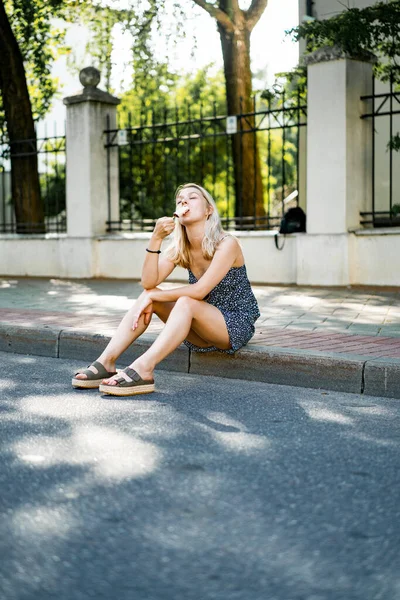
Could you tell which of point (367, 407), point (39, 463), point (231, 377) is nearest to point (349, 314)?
point (231, 377)

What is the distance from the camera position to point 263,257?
39.2 ft

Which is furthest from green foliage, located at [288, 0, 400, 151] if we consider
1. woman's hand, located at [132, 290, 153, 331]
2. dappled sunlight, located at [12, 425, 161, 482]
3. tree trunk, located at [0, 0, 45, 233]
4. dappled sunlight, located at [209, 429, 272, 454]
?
dappled sunlight, located at [12, 425, 161, 482]

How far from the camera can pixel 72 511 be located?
312cm

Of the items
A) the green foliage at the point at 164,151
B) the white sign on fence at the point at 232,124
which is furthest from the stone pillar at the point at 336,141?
the green foliage at the point at 164,151

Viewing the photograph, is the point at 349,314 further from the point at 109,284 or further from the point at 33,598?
the point at 33,598

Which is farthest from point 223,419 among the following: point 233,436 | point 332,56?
Answer: point 332,56

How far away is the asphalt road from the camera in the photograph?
2.56 meters

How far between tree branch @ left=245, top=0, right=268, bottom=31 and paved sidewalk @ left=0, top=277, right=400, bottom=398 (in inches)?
278

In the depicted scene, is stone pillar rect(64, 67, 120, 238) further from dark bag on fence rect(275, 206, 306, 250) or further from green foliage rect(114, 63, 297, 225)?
dark bag on fence rect(275, 206, 306, 250)

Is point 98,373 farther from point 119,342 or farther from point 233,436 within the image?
point 233,436

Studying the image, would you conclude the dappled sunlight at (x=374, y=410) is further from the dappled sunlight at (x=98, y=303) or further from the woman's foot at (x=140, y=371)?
the dappled sunlight at (x=98, y=303)

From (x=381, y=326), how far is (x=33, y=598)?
528 cm

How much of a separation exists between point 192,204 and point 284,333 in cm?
157

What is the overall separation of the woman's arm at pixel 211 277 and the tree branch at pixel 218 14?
10.8 m
